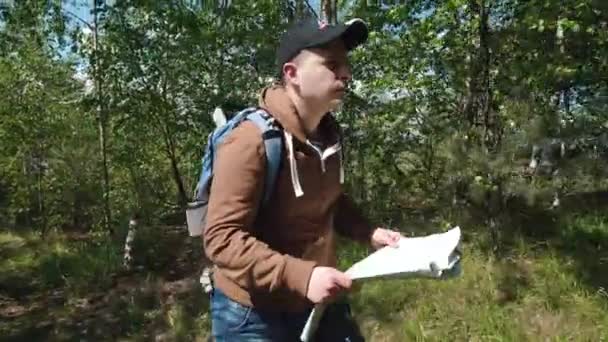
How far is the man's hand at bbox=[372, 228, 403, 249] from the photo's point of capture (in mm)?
2244

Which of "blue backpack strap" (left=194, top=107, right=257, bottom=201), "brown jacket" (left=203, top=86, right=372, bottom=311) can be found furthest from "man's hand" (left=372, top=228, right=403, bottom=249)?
"blue backpack strap" (left=194, top=107, right=257, bottom=201)

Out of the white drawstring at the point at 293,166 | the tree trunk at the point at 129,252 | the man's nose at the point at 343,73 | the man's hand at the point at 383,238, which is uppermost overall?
the man's nose at the point at 343,73

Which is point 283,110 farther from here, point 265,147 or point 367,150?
point 367,150

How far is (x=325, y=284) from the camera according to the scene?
178 cm

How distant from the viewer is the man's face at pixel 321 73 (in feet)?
6.50

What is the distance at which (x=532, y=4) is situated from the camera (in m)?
5.64

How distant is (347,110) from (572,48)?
3.11 metres

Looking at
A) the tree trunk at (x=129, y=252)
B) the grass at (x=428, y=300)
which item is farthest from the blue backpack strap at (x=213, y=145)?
the tree trunk at (x=129, y=252)

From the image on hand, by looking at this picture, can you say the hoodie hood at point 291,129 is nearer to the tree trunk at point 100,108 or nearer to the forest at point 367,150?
the forest at point 367,150

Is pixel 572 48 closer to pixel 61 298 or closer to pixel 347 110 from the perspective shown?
pixel 347 110

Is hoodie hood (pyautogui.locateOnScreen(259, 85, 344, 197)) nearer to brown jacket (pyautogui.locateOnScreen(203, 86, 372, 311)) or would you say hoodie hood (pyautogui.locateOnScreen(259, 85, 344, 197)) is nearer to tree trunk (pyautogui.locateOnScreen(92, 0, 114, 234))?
brown jacket (pyautogui.locateOnScreen(203, 86, 372, 311))

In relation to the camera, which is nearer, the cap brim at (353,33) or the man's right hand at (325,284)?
the man's right hand at (325,284)

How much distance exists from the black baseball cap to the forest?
3.26 meters

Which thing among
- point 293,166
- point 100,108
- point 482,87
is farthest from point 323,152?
point 100,108
